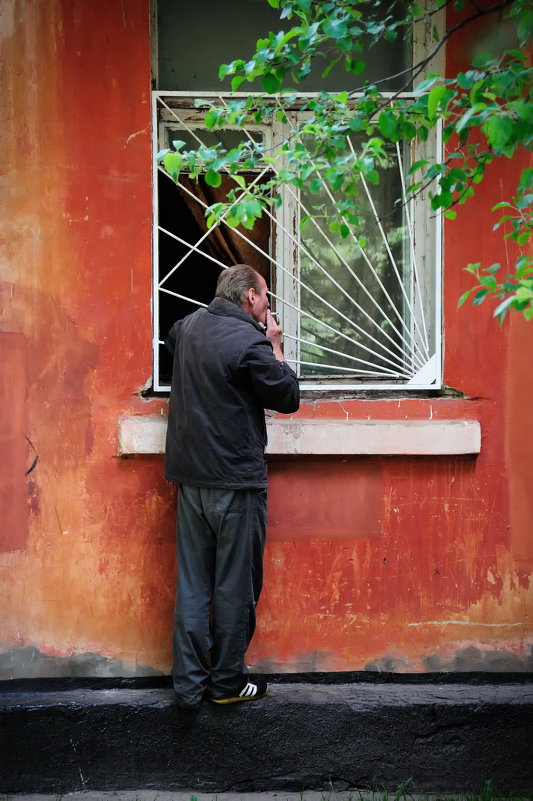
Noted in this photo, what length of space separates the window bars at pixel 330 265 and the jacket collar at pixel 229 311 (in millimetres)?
511

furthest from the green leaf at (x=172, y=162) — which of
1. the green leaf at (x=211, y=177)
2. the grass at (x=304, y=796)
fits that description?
the grass at (x=304, y=796)

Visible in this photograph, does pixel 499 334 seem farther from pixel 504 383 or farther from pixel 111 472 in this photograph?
pixel 111 472

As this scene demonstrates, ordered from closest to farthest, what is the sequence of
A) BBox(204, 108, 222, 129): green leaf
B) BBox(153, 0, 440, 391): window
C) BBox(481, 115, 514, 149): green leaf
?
BBox(481, 115, 514, 149): green leaf → BBox(204, 108, 222, 129): green leaf → BBox(153, 0, 440, 391): window

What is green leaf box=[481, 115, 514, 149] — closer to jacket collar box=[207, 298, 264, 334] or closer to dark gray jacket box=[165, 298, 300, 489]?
dark gray jacket box=[165, 298, 300, 489]

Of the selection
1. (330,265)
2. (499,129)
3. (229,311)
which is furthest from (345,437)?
(499,129)

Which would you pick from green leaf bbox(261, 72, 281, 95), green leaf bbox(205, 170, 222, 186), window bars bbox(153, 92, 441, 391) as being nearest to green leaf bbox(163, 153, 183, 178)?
green leaf bbox(205, 170, 222, 186)

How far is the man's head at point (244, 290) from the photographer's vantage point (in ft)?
11.9

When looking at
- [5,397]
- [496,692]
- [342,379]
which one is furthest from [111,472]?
[496,692]

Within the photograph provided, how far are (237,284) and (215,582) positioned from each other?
51.8 inches

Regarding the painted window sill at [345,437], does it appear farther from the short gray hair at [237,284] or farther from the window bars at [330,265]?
the short gray hair at [237,284]

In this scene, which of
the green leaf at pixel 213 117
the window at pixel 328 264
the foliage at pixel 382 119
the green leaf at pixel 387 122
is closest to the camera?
the foliage at pixel 382 119

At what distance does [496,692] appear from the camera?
3.83 metres

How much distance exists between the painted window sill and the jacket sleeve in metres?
0.35

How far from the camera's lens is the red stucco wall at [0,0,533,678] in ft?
12.6
